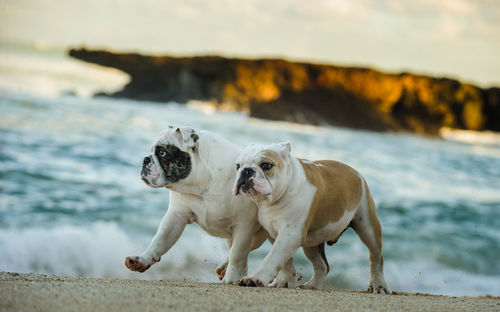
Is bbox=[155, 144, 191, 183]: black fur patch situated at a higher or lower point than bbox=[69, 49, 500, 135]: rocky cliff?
higher

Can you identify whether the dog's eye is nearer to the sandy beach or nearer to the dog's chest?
the dog's chest

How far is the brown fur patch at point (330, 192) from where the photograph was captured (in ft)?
15.9

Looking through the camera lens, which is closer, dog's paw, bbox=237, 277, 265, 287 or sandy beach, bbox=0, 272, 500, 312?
sandy beach, bbox=0, 272, 500, 312

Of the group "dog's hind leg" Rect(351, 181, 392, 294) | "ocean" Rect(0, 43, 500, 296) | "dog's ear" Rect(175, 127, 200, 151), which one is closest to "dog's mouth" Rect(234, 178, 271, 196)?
"dog's ear" Rect(175, 127, 200, 151)

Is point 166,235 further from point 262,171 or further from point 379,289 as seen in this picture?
point 379,289

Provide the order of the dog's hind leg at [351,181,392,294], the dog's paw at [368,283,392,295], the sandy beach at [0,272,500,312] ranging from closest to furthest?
the sandy beach at [0,272,500,312], the dog's hind leg at [351,181,392,294], the dog's paw at [368,283,392,295]

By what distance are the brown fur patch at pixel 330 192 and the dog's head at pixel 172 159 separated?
3.02 ft

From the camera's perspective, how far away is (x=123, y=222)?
1027cm

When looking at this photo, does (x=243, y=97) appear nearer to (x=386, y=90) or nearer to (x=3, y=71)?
(x=386, y=90)

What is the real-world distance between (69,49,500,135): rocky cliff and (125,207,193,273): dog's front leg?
198 feet

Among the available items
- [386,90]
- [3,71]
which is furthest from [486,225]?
[386,90]

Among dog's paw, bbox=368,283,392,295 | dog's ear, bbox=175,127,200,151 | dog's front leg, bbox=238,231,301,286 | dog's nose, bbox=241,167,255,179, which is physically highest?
dog's ear, bbox=175,127,200,151

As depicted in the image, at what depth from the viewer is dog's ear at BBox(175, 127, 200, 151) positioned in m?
4.91

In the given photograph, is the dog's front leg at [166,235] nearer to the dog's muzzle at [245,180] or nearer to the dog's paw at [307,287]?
the dog's muzzle at [245,180]
